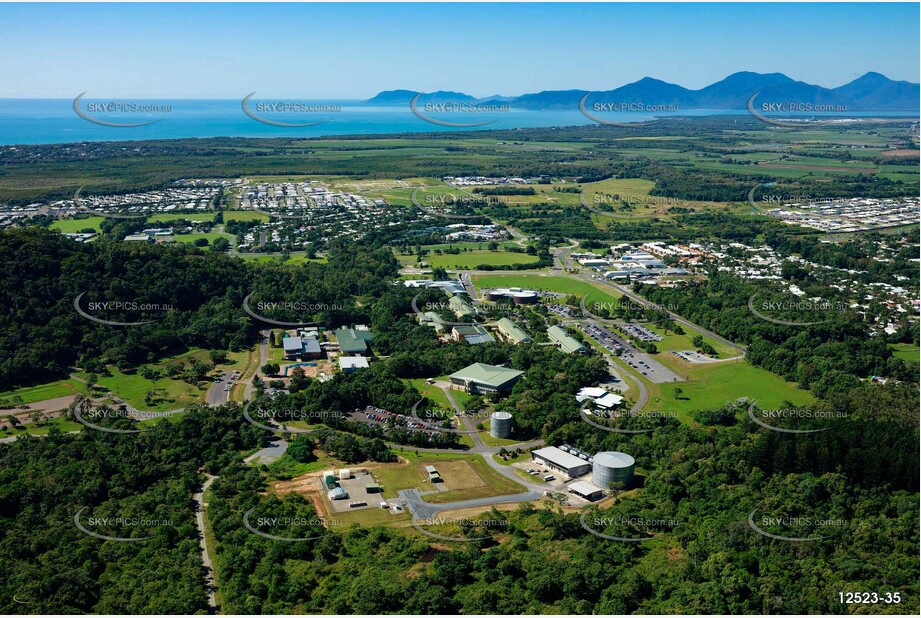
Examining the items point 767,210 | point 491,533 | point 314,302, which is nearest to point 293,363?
point 314,302

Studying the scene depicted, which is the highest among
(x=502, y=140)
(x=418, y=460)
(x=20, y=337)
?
(x=502, y=140)

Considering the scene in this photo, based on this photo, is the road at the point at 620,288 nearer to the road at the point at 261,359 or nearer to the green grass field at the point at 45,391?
the road at the point at 261,359

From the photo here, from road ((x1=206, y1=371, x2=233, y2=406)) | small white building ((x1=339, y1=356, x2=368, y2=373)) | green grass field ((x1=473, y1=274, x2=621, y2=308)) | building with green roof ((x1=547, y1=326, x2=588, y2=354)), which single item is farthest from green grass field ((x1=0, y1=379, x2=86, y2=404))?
green grass field ((x1=473, y1=274, x2=621, y2=308))

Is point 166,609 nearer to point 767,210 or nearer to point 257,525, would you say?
point 257,525

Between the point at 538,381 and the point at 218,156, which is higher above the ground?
the point at 218,156

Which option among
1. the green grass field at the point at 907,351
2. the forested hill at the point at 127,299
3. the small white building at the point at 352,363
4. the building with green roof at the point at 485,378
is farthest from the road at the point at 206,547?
the green grass field at the point at 907,351

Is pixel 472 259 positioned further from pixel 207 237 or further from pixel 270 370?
pixel 270 370

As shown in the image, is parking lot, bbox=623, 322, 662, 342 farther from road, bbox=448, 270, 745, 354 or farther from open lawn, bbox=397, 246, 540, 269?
open lawn, bbox=397, 246, 540, 269
